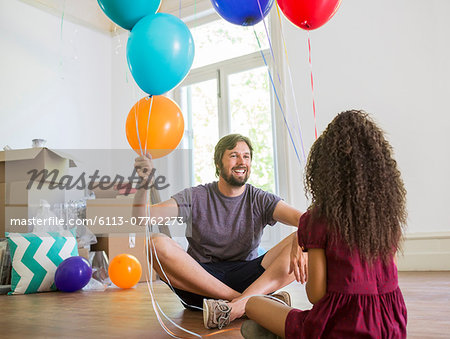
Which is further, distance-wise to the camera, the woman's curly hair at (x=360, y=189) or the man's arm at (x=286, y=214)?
the man's arm at (x=286, y=214)

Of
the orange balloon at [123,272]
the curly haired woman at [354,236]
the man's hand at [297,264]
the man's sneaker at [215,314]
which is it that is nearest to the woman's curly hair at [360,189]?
the curly haired woman at [354,236]

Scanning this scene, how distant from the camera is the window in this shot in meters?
3.72

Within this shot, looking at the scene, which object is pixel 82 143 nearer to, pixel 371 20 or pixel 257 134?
pixel 257 134

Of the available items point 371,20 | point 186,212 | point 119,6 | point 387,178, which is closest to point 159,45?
point 119,6

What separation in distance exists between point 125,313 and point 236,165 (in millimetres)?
758

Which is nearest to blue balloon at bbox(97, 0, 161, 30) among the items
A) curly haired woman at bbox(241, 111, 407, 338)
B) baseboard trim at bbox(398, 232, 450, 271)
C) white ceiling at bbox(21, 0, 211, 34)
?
curly haired woman at bbox(241, 111, 407, 338)

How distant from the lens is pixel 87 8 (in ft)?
13.8

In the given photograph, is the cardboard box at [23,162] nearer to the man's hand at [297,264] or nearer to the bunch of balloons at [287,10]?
the bunch of balloons at [287,10]

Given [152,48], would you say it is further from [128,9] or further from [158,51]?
[128,9]

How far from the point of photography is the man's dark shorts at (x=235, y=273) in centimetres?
161

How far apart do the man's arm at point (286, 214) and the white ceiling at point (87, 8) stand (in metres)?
2.75

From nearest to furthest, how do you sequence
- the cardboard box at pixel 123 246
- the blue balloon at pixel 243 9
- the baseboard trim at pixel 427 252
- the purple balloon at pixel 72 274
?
the blue balloon at pixel 243 9
the purple balloon at pixel 72 274
the baseboard trim at pixel 427 252
the cardboard box at pixel 123 246

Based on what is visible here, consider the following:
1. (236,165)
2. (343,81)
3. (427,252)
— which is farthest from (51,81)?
(427,252)

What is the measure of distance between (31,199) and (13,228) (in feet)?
0.75
